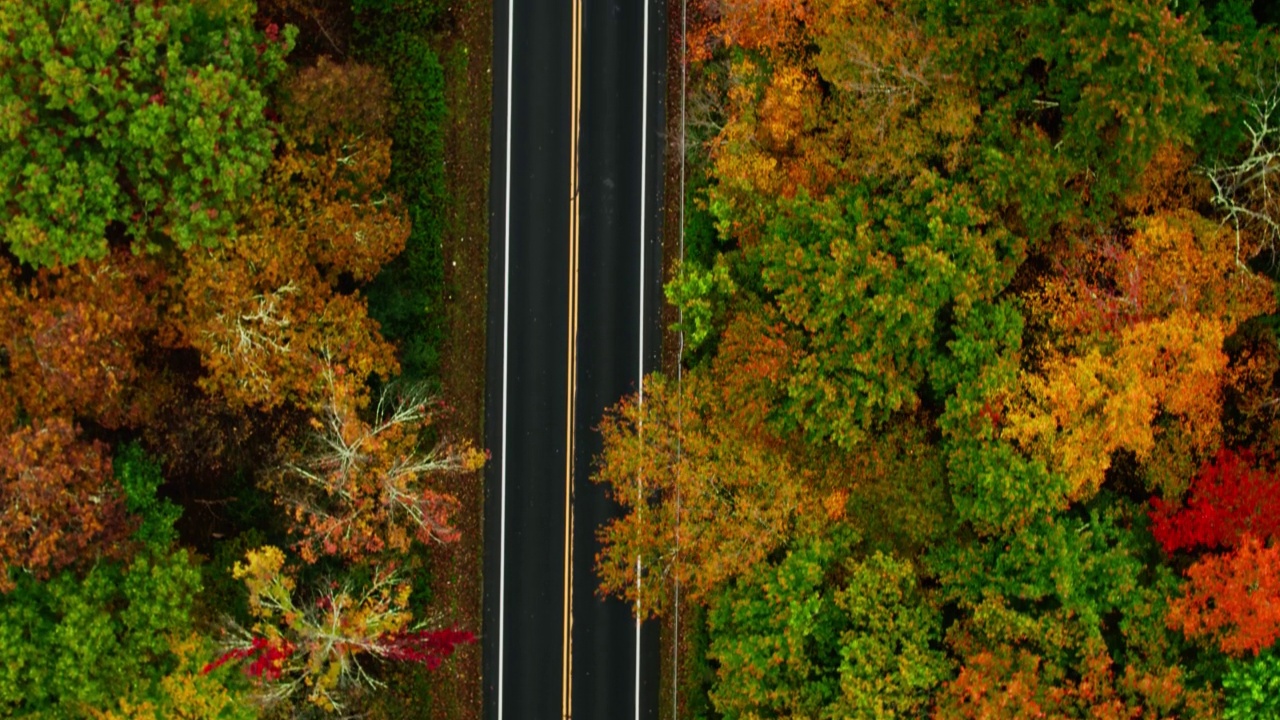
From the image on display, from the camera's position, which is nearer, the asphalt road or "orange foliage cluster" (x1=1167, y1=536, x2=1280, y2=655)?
"orange foliage cluster" (x1=1167, y1=536, x2=1280, y2=655)

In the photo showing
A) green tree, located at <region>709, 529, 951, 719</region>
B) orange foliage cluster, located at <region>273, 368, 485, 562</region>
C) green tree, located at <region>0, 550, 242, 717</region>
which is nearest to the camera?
green tree, located at <region>0, 550, 242, 717</region>

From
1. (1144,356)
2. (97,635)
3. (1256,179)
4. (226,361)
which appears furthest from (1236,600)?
(97,635)

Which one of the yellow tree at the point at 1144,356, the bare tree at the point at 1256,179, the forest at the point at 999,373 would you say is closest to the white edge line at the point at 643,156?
the forest at the point at 999,373

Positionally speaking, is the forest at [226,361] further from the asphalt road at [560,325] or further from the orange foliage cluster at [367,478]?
the asphalt road at [560,325]

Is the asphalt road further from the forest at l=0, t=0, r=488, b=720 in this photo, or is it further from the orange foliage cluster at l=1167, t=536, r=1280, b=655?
the orange foliage cluster at l=1167, t=536, r=1280, b=655

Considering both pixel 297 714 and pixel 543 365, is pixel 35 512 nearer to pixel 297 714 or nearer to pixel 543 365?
pixel 297 714

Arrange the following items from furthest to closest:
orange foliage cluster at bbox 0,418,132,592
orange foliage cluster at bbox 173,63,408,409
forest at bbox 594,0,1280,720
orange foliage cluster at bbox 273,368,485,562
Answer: orange foliage cluster at bbox 273,368,485,562 < orange foliage cluster at bbox 173,63,408,409 < forest at bbox 594,0,1280,720 < orange foliage cluster at bbox 0,418,132,592

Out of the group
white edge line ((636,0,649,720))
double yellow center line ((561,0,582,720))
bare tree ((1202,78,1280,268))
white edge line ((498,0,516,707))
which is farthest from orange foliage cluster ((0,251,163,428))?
bare tree ((1202,78,1280,268))

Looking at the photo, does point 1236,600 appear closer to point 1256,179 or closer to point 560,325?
point 1256,179
